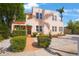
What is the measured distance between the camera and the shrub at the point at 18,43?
623cm

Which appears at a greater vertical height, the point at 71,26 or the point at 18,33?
the point at 71,26

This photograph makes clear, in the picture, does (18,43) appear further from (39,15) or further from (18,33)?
(39,15)

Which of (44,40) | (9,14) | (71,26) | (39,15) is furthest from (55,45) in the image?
(9,14)

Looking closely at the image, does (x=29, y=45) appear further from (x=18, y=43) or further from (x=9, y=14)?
(x=9, y=14)

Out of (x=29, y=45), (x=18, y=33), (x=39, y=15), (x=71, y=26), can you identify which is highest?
(x=39, y=15)

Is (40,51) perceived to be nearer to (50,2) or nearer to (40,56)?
(40,56)

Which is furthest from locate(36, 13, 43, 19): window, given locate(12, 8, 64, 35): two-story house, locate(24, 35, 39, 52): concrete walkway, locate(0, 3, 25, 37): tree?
locate(24, 35, 39, 52): concrete walkway

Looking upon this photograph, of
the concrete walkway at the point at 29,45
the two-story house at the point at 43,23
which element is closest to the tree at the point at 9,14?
the two-story house at the point at 43,23

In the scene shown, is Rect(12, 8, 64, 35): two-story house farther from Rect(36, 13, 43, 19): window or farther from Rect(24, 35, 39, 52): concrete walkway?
Rect(24, 35, 39, 52): concrete walkway

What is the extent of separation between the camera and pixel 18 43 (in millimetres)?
6246

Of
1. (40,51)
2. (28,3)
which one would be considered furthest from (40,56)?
(28,3)

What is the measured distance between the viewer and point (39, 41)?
6285 mm

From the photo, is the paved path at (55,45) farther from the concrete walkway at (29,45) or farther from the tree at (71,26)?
the tree at (71,26)

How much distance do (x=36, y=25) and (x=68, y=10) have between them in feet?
1.91
